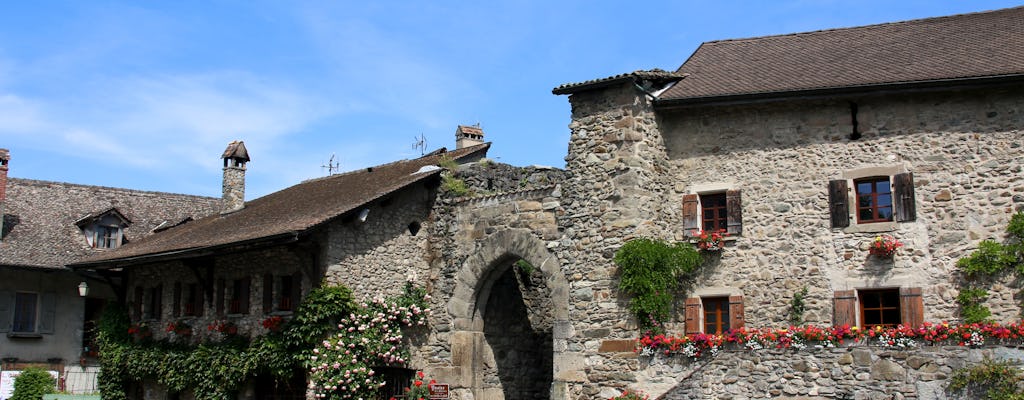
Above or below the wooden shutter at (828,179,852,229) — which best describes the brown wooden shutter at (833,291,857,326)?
below

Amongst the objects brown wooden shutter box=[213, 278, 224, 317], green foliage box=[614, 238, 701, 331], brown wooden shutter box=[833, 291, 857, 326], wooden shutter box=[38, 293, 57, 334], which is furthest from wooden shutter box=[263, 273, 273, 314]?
brown wooden shutter box=[833, 291, 857, 326]

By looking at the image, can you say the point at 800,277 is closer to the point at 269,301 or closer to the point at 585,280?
the point at 585,280

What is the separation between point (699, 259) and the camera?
1902 centimetres

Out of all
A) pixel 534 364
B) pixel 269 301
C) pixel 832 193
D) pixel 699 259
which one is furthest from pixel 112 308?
pixel 832 193

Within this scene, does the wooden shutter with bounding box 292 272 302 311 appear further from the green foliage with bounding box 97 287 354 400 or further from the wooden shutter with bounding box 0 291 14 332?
the wooden shutter with bounding box 0 291 14 332

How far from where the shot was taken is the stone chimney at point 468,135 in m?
28.8

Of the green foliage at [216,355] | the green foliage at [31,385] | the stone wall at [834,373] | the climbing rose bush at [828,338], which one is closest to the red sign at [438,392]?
the green foliage at [216,355]

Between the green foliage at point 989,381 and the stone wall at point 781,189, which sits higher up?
the stone wall at point 781,189

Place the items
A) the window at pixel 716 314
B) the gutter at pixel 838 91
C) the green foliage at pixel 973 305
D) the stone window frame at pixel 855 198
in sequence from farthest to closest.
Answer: the window at pixel 716 314, the stone window frame at pixel 855 198, the gutter at pixel 838 91, the green foliage at pixel 973 305

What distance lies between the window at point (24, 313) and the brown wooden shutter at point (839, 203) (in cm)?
2136

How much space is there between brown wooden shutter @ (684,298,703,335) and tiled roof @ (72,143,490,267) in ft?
20.8

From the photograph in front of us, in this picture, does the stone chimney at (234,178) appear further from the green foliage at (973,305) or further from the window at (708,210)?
the green foliage at (973,305)

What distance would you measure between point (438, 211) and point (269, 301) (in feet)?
12.8

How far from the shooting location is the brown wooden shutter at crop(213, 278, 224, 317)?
24156 mm
